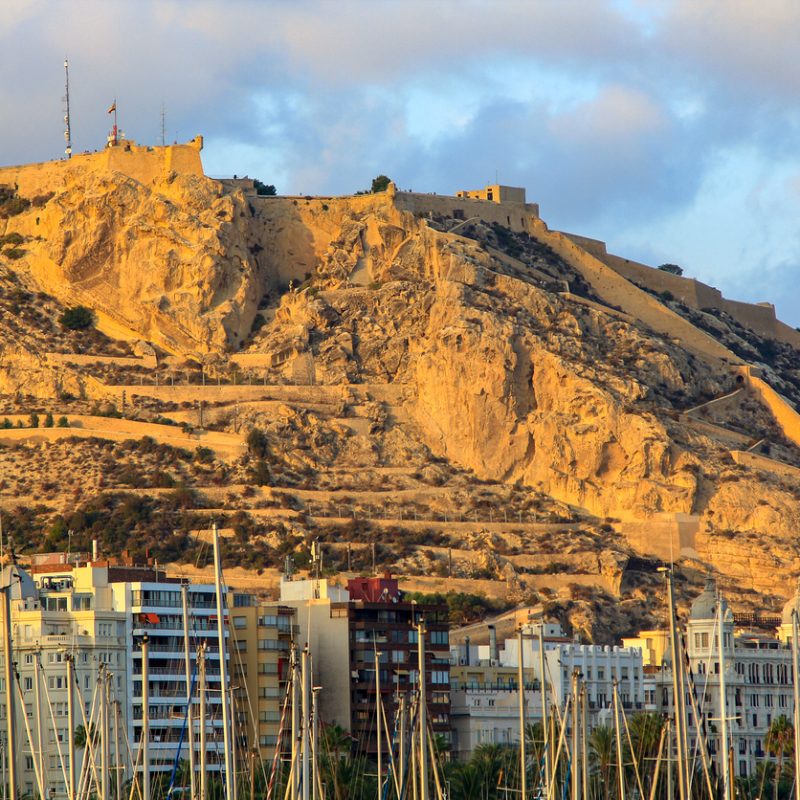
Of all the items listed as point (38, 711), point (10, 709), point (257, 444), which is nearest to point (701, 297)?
point (257, 444)

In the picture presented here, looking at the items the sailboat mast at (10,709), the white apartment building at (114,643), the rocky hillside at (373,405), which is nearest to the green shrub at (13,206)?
the rocky hillside at (373,405)

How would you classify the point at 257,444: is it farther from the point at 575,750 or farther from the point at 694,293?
the point at 575,750

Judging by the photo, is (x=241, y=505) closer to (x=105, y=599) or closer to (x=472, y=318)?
(x=472, y=318)

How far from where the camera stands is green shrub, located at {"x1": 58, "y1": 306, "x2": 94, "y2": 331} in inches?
5497

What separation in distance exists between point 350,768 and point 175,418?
55775 millimetres

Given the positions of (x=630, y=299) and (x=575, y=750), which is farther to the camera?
(x=630, y=299)

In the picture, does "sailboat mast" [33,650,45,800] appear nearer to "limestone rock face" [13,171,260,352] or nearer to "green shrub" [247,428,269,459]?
"green shrub" [247,428,269,459]

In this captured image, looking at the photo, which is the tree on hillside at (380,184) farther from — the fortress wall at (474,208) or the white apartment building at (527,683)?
the white apartment building at (527,683)

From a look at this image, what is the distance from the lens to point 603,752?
82.0m

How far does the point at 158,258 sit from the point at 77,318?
18.1 ft

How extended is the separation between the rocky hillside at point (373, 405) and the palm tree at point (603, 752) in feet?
113

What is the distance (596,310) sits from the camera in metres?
142

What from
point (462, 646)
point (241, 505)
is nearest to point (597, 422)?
point (241, 505)

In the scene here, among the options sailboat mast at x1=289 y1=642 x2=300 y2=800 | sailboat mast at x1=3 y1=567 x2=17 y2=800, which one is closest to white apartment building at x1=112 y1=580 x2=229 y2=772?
sailboat mast at x1=289 y1=642 x2=300 y2=800
